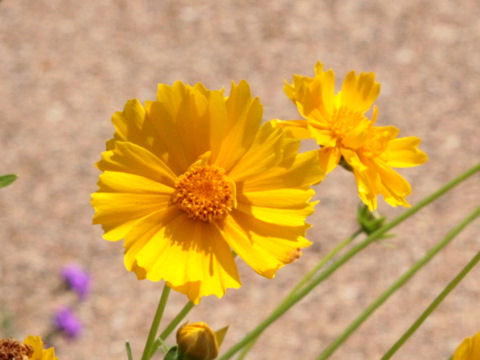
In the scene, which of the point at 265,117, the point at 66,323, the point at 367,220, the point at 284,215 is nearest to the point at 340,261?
the point at 284,215

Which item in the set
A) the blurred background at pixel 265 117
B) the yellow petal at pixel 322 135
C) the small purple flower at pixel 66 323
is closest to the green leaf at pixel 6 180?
the yellow petal at pixel 322 135

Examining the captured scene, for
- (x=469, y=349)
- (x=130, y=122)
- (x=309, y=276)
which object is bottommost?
(x=469, y=349)

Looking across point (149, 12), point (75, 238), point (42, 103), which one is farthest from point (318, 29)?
point (75, 238)

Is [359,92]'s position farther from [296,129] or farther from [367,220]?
[367,220]

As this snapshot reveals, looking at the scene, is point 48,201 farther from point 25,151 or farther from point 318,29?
point 318,29

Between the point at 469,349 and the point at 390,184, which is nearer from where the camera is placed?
the point at 469,349

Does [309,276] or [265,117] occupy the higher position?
[265,117]
